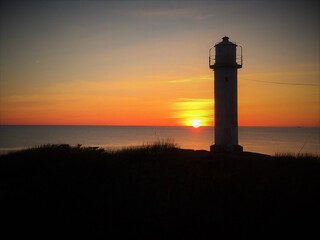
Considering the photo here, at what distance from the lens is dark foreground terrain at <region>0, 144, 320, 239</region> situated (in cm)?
598

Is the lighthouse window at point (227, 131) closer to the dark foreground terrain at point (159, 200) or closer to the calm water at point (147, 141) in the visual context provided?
the dark foreground terrain at point (159, 200)

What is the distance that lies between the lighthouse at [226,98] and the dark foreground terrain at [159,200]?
4.98 metres

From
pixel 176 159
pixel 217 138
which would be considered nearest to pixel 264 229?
pixel 176 159

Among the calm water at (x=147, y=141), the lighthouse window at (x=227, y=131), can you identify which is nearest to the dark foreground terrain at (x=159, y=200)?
the lighthouse window at (x=227, y=131)

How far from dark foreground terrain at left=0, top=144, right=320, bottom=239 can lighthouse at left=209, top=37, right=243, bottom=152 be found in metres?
4.98

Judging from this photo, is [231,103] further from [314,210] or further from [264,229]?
[264,229]

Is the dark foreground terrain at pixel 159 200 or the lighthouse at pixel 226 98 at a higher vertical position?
the lighthouse at pixel 226 98

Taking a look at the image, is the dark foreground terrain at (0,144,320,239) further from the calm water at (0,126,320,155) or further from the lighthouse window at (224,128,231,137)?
the calm water at (0,126,320,155)

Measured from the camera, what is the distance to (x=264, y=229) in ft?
19.8

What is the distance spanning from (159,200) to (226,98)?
10678 mm

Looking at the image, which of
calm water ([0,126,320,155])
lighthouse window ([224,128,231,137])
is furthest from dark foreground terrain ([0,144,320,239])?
calm water ([0,126,320,155])

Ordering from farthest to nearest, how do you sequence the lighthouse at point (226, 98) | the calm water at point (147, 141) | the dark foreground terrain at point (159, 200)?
the calm water at point (147, 141)
the lighthouse at point (226, 98)
the dark foreground terrain at point (159, 200)

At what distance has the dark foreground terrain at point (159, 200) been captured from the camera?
→ 5.98 m

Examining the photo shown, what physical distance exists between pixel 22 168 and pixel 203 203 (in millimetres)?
8252
